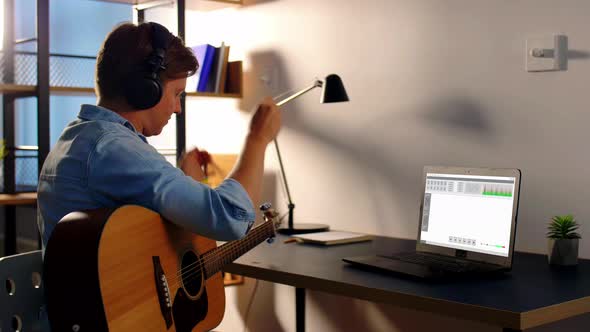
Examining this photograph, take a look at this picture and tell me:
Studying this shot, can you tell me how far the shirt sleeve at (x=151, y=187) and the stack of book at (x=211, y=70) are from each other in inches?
70.0

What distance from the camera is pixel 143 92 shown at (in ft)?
5.03

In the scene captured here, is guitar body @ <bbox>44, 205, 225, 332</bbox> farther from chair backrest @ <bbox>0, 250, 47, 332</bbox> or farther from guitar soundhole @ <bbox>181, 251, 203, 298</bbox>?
chair backrest @ <bbox>0, 250, 47, 332</bbox>

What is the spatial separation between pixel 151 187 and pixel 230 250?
1.59 feet

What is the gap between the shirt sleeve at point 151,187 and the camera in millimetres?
1442

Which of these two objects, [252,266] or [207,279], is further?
[252,266]

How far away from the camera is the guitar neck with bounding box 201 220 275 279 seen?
1.80 meters

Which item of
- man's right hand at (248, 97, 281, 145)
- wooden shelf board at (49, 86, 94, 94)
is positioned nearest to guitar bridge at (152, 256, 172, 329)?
man's right hand at (248, 97, 281, 145)

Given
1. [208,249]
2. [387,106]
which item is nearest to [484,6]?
[387,106]

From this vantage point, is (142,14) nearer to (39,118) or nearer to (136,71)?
(39,118)

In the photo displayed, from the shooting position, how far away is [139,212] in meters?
1.49

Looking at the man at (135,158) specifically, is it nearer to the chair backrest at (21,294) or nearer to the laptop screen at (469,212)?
the chair backrest at (21,294)

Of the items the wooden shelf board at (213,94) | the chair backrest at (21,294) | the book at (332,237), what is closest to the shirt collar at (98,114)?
the chair backrest at (21,294)

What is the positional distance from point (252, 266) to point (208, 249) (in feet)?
1.29

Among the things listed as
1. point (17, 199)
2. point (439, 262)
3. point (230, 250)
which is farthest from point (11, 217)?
point (439, 262)
